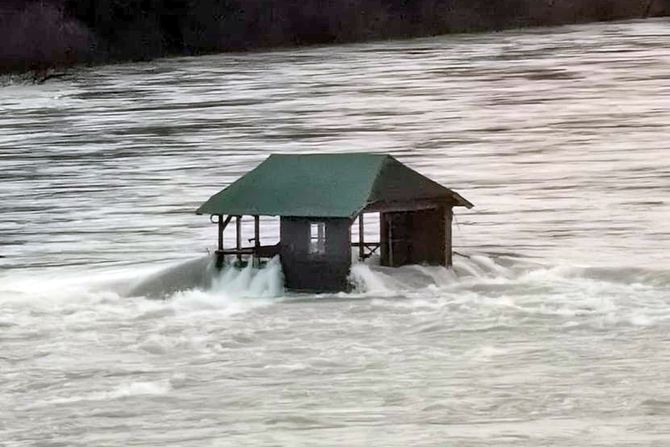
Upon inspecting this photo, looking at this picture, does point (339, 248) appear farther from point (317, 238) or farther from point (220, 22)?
point (220, 22)

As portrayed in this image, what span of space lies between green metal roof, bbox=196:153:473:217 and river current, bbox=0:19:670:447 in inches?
18.2

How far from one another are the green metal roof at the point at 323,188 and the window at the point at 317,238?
0.11 meters

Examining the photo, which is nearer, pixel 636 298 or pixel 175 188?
pixel 636 298

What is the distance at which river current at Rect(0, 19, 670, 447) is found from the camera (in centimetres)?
741

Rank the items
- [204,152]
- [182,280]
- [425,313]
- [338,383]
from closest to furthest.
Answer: [338,383]
[425,313]
[182,280]
[204,152]

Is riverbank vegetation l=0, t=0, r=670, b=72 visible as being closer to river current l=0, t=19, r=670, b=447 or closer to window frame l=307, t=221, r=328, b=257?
river current l=0, t=19, r=670, b=447

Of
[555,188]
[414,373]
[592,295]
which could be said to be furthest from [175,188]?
[414,373]

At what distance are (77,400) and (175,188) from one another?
9.57 metres

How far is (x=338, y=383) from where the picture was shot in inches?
316

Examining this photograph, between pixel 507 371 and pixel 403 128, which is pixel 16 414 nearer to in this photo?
pixel 507 371

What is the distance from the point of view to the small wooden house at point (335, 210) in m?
10.4

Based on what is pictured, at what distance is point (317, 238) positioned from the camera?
10.5 meters

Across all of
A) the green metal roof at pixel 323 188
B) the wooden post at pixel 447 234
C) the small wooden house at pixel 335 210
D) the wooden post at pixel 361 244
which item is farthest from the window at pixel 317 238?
the wooden post at pixel 447 234

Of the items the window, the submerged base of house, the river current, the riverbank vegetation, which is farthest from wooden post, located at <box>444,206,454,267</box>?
the riverbank vegetation
